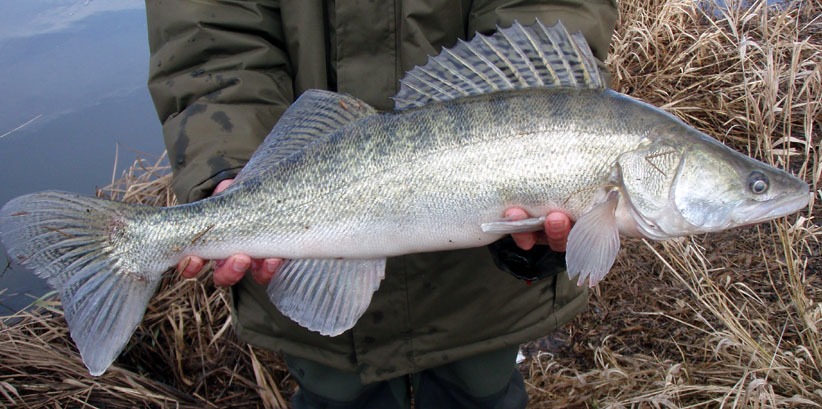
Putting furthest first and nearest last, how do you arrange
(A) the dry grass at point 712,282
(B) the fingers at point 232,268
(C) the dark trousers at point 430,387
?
(A) the dry grass at point 712,282, (C) the dark trousers at point 430,387, (B) the fingers at point 232,268

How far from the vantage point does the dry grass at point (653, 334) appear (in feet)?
7.80

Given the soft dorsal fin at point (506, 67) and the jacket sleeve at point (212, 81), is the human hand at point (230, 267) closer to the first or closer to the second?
the jacket sleeve at point (212, 81)

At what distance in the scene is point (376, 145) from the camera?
1706 millimetres

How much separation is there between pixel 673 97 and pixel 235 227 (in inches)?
151

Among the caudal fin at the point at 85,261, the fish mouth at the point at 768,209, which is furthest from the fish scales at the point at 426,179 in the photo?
the fish mouth at the point at 768,209

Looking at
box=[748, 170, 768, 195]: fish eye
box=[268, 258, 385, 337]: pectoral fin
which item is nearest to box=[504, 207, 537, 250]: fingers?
box=[268, 258, 385, 337]: pectoral fin

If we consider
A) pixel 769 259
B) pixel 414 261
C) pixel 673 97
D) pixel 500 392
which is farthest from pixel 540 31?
pixel 673 97

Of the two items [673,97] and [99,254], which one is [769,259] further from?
[99,254]

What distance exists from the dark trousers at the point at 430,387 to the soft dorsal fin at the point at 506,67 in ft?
3.63

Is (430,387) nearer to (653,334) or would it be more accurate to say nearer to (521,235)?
(521,235)

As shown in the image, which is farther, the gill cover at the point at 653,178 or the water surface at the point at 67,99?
the water surface at the point at 67,99

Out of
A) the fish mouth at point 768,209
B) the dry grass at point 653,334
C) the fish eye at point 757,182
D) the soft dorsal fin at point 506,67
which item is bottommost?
the dry grass at point 653,334

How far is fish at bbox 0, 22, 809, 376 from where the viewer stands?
1629 millimetres

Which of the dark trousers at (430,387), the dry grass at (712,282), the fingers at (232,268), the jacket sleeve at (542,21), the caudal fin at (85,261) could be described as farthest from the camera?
the dry grass at (712,282)
